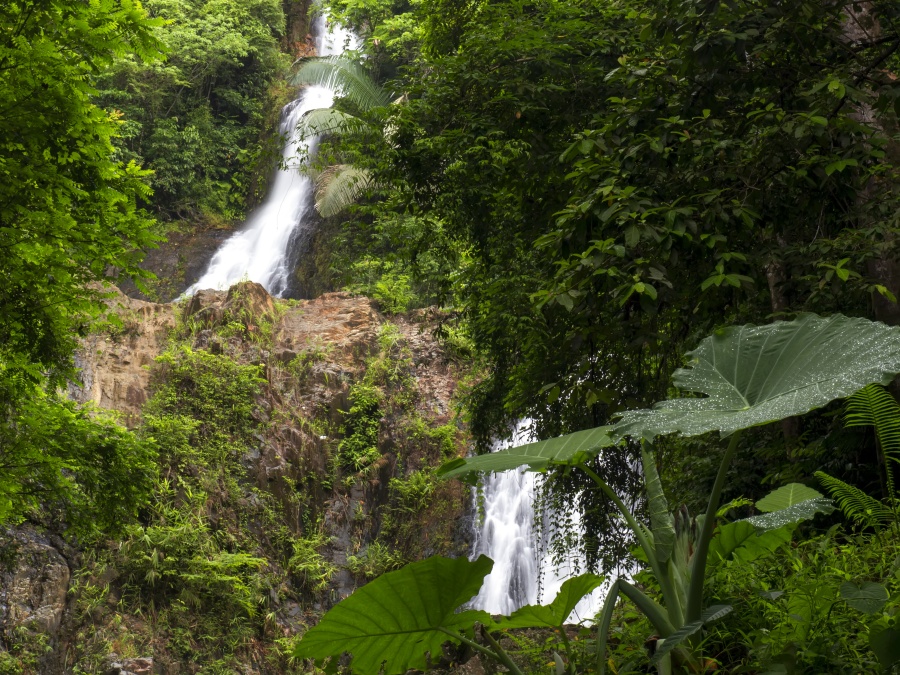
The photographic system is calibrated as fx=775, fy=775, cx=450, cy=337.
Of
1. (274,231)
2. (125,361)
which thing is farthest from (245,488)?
(274,231)

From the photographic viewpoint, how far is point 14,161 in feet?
15.0

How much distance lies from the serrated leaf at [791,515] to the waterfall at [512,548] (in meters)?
9.09

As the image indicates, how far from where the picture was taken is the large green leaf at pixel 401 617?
1608mm

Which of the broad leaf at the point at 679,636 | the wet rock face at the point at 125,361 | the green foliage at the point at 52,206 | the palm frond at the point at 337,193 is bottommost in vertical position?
the broad leaf at the point at 679,636

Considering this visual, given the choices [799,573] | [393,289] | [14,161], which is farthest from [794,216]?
A: [393,289]

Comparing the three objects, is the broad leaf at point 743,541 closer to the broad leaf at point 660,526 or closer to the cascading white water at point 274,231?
the broad leaf at point 660,526

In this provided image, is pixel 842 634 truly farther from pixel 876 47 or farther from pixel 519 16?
pixel 519 16

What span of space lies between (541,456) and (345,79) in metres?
19.5

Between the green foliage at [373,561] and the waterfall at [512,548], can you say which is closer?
the waterfall at [512,548]

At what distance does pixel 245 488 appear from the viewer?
38.7 ft

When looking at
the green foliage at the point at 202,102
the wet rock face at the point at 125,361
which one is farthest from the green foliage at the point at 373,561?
the green foliage at the point at 202,102

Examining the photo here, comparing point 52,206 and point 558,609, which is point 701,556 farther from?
point 52,206

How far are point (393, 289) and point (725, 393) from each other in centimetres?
1435

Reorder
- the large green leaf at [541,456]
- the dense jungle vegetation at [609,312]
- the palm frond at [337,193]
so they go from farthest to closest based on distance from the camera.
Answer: the palm frond at [337,193] < the dense jungle vegetation at [609,312] < the large green leaf at [541,456]
